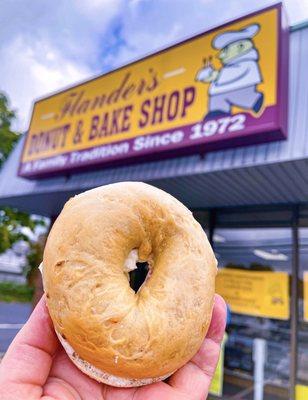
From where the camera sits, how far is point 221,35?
505cm

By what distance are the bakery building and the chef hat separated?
0.05 ft

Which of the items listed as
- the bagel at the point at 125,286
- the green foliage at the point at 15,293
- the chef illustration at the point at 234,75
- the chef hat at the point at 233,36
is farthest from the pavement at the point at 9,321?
the bagel at the point at 125,286

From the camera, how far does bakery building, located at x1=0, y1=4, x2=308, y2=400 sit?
4.47 meters

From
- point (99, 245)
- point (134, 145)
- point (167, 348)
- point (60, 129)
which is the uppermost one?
point (60, 129)

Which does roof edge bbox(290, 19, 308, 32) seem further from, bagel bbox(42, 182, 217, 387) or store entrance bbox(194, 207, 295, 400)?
bagel bbox(42, 182, 217, 387)

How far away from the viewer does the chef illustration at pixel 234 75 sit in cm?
453

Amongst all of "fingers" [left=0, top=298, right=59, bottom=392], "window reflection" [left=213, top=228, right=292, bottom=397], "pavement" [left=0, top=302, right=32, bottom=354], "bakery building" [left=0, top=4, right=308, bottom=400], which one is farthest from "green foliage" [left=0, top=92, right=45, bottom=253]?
"fingers" [left=0, top=298, right=59, bottom=392]

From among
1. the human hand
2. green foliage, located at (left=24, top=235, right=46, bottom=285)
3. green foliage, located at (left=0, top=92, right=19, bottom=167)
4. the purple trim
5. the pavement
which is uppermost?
green foliage, located at (left=0, top=92, right=19, bottom=167)

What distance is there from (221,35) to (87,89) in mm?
2628

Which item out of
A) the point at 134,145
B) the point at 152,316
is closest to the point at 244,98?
the point at 134,145

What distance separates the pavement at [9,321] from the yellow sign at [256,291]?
5477 millimetres

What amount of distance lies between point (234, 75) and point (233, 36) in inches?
22.6

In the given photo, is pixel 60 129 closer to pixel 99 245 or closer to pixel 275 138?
pixel 275 138

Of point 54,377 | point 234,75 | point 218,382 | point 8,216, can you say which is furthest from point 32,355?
point 8,216
